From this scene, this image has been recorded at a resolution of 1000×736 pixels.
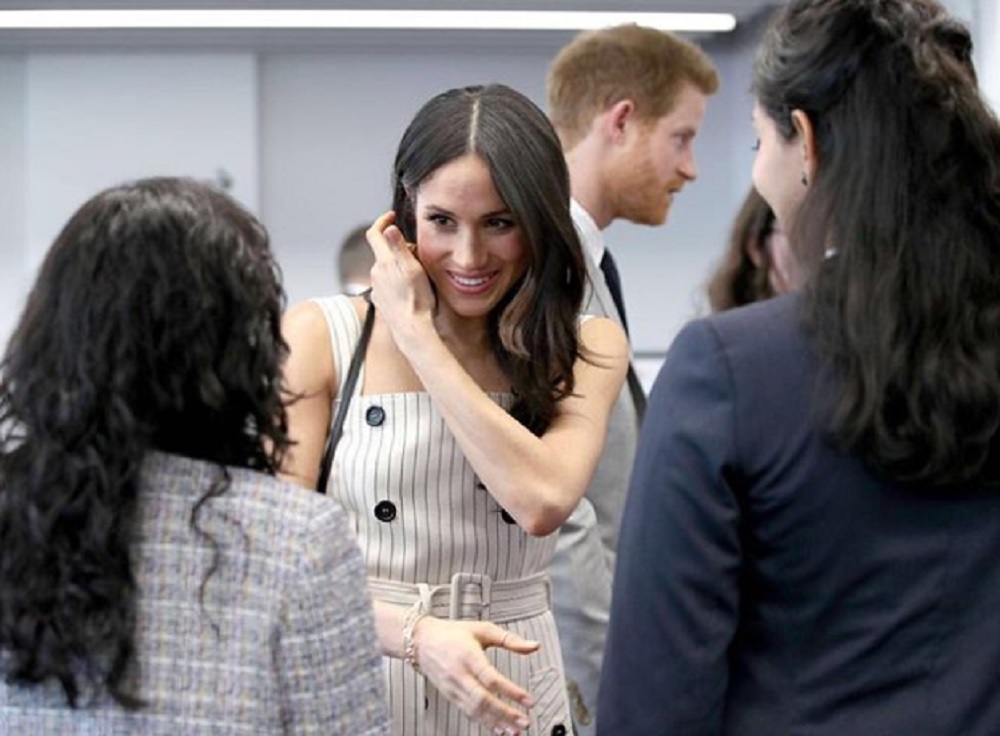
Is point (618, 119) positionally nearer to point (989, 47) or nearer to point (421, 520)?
point (421, 520)

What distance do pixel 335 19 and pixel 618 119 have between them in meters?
4.68

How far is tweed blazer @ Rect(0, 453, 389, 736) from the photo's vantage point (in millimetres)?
1303

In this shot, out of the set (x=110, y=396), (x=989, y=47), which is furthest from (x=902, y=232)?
(x=989, y=47)

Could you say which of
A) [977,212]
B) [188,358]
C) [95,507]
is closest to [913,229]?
[977,212]

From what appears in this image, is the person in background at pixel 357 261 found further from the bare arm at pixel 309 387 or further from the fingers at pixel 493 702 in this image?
the fingers at pixel 493 702

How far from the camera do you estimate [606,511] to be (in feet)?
8.48

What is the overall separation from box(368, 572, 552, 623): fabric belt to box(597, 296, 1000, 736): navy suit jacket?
1.51ft

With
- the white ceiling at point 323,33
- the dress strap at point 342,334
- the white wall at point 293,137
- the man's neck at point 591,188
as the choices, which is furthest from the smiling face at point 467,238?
the white wall at point 293,137

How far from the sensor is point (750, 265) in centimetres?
328

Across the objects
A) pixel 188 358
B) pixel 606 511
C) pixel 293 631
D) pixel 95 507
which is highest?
pixel 188 358

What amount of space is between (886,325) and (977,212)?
0.48ft

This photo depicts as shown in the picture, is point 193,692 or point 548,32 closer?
point 193,692

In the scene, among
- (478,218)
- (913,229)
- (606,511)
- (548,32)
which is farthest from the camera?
(548,32)

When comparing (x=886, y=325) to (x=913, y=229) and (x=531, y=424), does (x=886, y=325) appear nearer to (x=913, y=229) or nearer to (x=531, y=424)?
(x=913, y=229)
